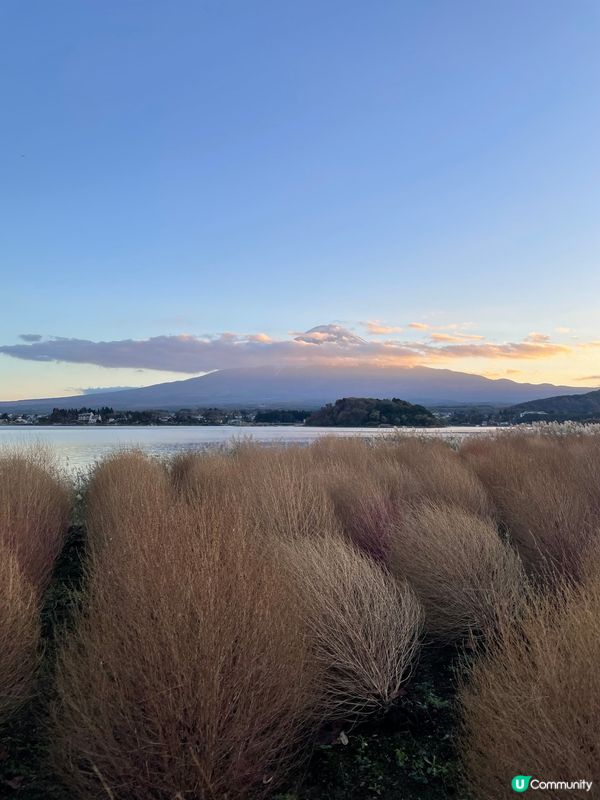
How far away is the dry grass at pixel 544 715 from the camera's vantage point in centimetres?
277

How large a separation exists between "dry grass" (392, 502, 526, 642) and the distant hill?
1449 inches

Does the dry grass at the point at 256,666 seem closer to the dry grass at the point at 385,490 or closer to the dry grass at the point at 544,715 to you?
the dry grass at the point at 544,715

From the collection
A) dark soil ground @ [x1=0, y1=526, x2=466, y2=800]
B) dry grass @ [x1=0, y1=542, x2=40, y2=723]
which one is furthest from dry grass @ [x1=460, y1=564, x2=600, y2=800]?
dry grass @ [x1=0, y1=542, x2=40, y2=723]

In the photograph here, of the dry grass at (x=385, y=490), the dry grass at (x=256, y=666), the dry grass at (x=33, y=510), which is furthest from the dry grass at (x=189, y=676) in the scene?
the dry grass at (x=385, y=490)

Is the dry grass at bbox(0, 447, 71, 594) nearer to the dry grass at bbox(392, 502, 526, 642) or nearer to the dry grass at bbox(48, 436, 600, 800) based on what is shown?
the dry grass at bbox(48, 436, 600, 800)

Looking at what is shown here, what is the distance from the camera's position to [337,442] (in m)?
18.7

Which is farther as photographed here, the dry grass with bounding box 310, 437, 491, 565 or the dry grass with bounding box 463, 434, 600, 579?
the dry grass with bounding box 310, 437, 491, 565

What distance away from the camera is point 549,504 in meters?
8.43

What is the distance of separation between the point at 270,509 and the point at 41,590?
3499 mm

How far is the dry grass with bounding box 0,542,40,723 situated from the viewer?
4227mm

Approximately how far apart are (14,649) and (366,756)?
2.72 meters

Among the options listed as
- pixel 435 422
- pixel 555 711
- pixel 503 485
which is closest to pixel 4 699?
pixel 555 711

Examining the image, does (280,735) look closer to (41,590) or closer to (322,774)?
(322,774)

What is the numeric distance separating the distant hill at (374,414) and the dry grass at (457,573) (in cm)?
3680
